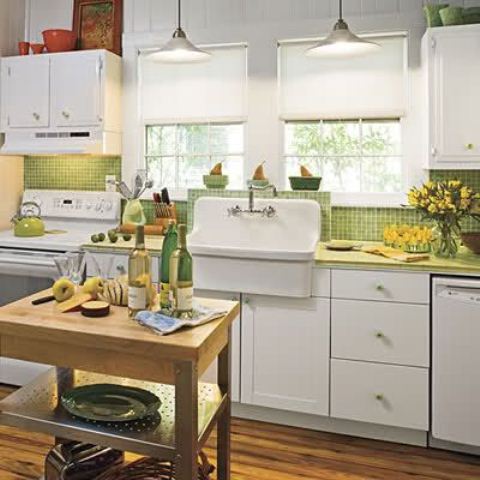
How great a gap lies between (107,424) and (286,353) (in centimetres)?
126

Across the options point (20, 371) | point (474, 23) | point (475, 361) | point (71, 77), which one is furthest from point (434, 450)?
point (71, 77)

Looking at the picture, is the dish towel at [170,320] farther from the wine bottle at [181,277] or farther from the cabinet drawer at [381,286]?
the cabinet drawer at [381,286]

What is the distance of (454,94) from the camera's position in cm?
277

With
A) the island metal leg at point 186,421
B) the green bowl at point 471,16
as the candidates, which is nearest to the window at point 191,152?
the green bowl at point 471,16

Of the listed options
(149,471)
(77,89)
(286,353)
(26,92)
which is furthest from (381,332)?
(26,92)

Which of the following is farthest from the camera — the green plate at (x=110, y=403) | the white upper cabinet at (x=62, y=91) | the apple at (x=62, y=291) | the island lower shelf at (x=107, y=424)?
the white upper cabinet at (x=62, y=91)

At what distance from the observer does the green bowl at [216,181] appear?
3373 mm

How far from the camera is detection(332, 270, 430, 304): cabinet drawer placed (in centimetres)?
255

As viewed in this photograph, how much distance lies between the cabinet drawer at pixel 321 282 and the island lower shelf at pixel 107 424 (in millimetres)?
890

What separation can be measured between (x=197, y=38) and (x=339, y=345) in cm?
217

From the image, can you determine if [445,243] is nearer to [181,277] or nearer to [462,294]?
[462,294]

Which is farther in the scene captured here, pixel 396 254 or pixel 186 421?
pixel 396 254

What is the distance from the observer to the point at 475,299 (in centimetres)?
246

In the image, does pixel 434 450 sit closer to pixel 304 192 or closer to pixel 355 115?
pixel 304 192
